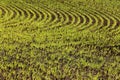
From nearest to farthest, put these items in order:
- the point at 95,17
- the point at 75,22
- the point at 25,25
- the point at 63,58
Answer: the point at 63,58 < the point at 25,25 < the point at 75,22 < the point at 95,17

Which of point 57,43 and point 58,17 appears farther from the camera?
point 58,17

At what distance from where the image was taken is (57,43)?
15773mm

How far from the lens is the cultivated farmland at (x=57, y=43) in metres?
12.2

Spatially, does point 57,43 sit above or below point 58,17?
below

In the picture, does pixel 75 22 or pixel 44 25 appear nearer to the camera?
pixel 44 25

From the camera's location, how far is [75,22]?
2105 centimetres

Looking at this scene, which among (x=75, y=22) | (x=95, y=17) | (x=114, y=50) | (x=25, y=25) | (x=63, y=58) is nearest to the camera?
(x=63, y=58)

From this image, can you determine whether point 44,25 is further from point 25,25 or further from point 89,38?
point 89,38

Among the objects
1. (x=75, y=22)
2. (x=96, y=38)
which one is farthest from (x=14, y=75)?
(x=75, y=22)

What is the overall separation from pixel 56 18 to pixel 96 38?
16.6 feet

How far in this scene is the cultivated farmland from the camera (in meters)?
12.2

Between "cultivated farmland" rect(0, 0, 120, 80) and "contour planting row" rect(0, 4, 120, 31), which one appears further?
"contour planting row" rect(0, 4, 120, 31)

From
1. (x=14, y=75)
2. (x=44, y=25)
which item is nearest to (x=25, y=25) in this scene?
(x=44, y=25)

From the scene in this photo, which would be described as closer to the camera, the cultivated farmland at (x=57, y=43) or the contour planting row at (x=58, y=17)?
the cultivated farmland at (x=57, y=43)
